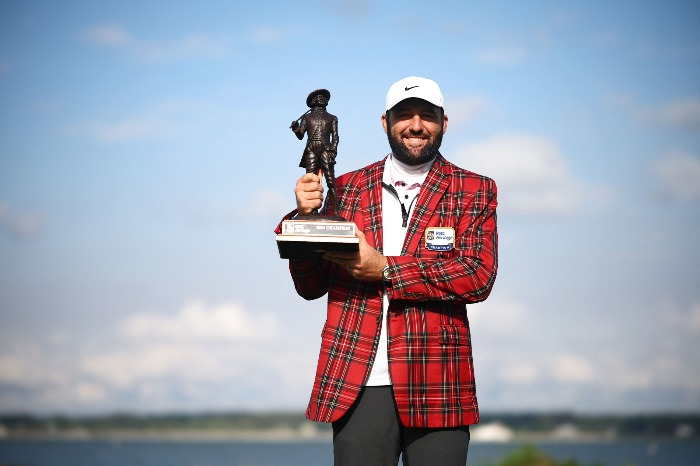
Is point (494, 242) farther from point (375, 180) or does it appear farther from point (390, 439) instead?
point (390, 439)

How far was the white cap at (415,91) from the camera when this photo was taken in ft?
12.1

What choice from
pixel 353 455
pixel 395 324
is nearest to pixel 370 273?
pixel 395 324

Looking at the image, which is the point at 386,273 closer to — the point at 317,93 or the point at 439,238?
the point at 439,238

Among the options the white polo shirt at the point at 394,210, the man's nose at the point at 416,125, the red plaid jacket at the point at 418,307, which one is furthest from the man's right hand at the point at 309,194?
the man's nose at the point at 416,125

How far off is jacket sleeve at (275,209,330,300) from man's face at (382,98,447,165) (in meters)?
0.54

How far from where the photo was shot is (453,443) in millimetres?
3527

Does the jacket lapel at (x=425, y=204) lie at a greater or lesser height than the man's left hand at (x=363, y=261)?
greater

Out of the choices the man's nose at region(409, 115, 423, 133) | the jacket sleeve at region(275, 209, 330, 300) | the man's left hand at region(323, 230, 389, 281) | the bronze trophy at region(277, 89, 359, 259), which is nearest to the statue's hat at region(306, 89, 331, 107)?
the bronze trophy at region(277, 89, 359, 259)

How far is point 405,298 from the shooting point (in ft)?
11.6

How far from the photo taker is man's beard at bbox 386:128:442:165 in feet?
12.5

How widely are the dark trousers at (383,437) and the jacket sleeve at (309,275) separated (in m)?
0.50

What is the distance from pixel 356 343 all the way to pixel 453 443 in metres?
0.55

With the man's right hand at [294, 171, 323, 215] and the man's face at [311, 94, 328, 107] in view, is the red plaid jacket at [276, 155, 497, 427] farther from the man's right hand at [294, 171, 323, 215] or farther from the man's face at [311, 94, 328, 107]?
the man's face at [311, 94, 328, 107]

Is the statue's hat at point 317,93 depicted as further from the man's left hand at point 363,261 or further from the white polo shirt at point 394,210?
the man's left hand at point 363,261
